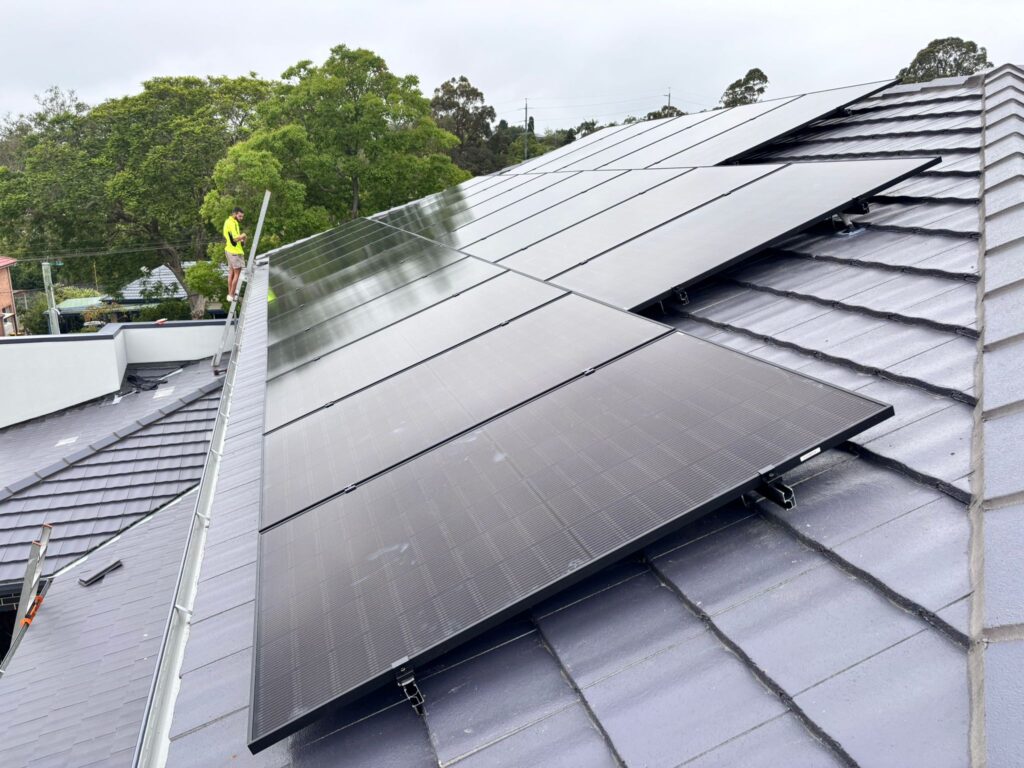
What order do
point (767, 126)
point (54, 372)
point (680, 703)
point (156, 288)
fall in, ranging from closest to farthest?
point (680, 703), point (767, 126), point (54, 372), point (156, 288)

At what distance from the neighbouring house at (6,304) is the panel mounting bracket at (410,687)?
46.3 meters

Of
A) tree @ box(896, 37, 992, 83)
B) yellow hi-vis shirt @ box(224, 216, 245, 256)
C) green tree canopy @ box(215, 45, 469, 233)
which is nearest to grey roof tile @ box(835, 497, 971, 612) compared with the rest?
yellow hi-vis shirt @ box(224, 216, 245, 256)

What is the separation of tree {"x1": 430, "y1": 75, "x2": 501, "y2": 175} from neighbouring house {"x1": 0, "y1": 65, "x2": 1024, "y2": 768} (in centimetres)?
A: 5479

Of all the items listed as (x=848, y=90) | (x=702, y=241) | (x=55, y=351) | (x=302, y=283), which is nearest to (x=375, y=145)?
(x=55, y=351)

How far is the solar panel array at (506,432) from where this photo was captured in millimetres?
2504

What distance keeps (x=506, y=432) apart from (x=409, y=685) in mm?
1395

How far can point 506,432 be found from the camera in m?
3.49

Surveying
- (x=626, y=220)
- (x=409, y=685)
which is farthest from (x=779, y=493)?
(x=626, y=220)

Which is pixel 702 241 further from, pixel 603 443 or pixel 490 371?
pixel 603 443

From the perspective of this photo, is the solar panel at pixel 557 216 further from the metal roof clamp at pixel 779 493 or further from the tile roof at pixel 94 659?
the metal roof clamp at pixel 779 493

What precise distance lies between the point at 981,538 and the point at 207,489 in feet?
16.6

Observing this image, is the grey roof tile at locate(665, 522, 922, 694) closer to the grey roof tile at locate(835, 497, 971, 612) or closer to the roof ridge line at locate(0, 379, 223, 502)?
the grey roof tile at locate(835, 497, 971, 612)

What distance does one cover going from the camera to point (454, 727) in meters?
2.34

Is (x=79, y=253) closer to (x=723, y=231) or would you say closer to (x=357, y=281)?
(x=357, y=281)
